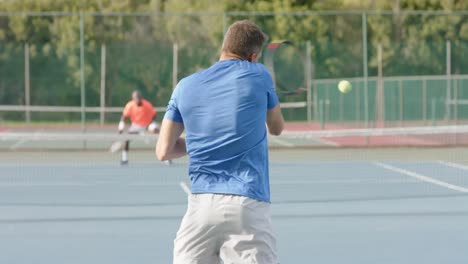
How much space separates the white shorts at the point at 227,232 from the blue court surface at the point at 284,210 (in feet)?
10.8

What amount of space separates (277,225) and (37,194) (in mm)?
4168

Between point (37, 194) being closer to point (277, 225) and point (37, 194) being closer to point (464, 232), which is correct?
point (277, 225)

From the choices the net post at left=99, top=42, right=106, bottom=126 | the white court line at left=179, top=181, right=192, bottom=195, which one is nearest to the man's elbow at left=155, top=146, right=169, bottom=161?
the white court line at left=179, top=181, right=192, bottom=195

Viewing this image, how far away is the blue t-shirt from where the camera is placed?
3699 mm

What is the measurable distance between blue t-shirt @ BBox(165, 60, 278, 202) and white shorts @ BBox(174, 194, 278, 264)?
6cm

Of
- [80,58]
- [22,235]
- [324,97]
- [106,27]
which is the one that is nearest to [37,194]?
[22,235]

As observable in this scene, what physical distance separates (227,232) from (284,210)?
6500 mm

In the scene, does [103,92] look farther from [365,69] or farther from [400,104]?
[400,104]

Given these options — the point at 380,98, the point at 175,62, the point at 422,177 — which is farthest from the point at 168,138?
the point at 380,98

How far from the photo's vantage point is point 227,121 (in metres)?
3.70

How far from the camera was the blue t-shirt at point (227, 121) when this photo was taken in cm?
370

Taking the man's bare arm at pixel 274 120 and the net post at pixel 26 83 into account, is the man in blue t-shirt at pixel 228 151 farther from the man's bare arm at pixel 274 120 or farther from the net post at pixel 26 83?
the net post at pixel 26 83

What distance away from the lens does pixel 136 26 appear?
4097cm

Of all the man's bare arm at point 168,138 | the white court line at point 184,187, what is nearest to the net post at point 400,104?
the white court line at point 184,187
